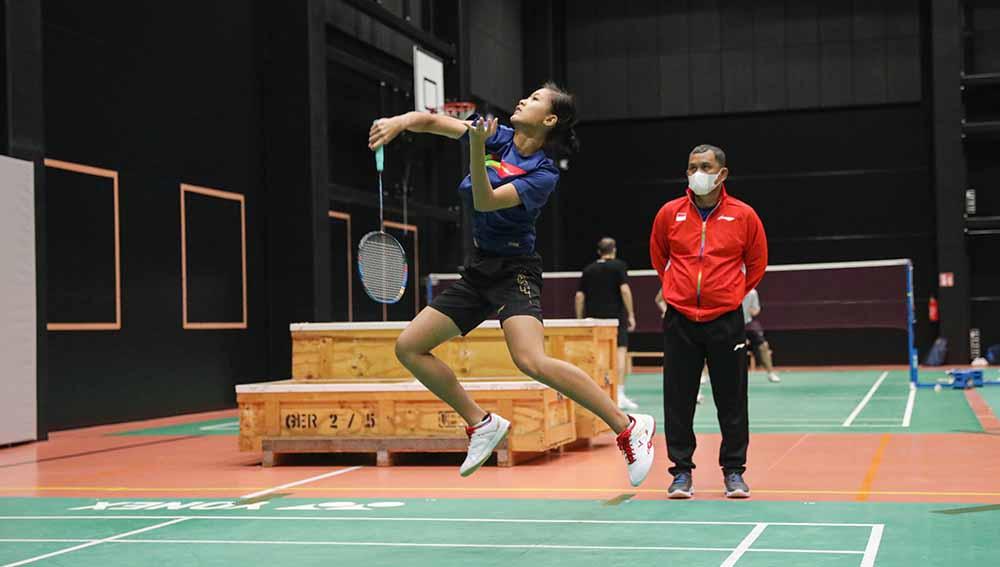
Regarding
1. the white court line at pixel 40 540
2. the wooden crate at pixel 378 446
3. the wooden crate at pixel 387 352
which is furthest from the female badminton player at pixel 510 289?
the wooden crate at pixel 387 352

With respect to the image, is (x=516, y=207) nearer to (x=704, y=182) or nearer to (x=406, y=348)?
(x=406, y=348)

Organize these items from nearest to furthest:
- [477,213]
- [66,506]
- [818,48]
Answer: [477,213], [66,506], [818,48]

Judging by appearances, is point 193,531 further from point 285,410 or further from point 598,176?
point 598,176

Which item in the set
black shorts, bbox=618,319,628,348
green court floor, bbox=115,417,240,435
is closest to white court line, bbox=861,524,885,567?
green court floor, bbox=115,417,240,435

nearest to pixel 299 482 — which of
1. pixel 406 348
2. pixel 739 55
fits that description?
pixel 406 348

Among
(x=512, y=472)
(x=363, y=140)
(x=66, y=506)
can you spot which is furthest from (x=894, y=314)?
(x=66, y=506)

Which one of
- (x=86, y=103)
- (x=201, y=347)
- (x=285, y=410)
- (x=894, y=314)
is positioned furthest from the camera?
(x=894, y=314)

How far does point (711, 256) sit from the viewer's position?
8.16 metres

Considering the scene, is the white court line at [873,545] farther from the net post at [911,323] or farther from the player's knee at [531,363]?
the net post at [911,323]

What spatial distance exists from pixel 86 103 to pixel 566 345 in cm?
775

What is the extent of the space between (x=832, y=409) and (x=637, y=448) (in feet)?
31.5

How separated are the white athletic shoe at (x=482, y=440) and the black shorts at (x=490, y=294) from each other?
55 centimetres

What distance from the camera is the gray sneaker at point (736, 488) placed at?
8.17 m

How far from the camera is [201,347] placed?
18.5 m
